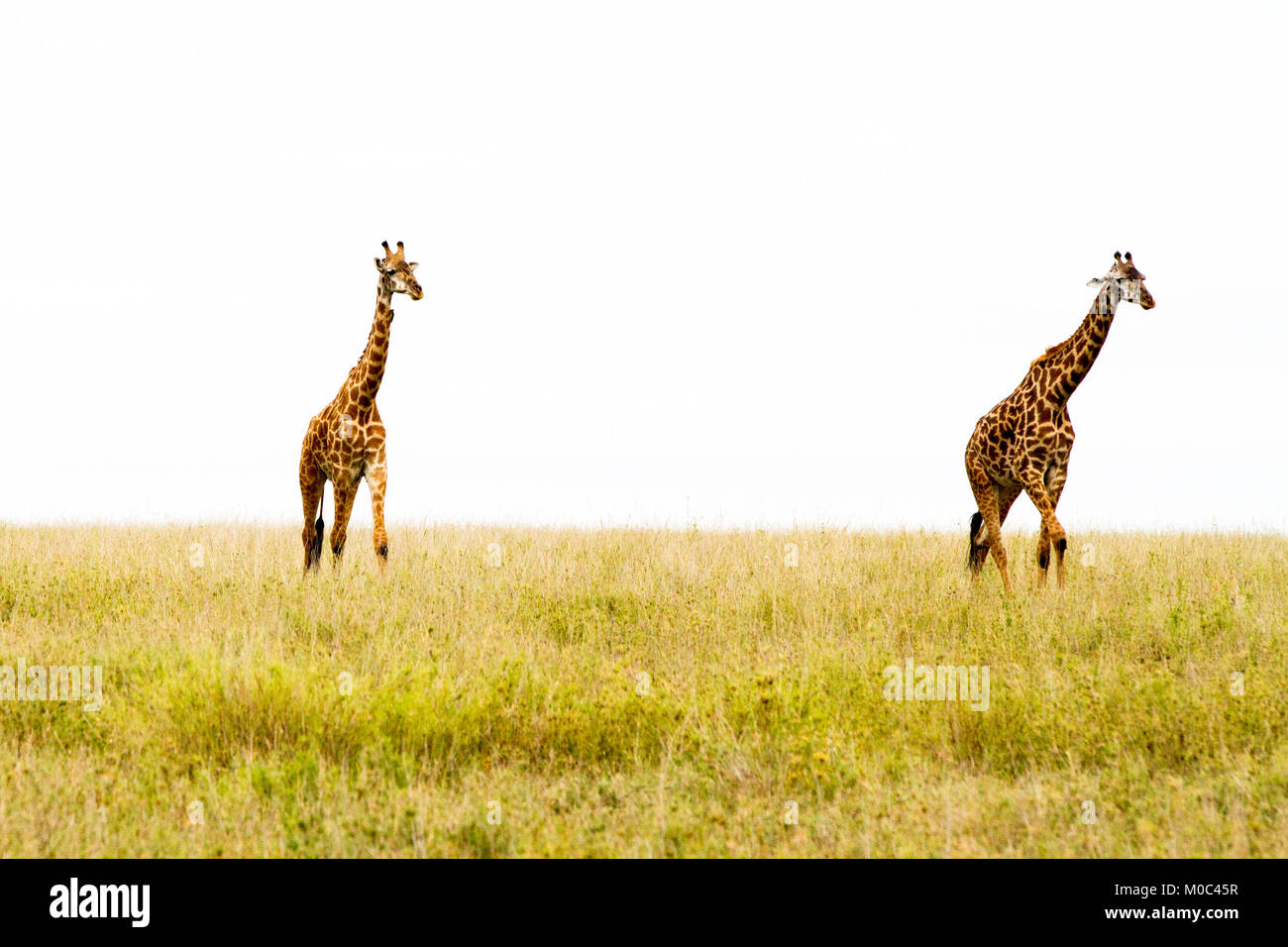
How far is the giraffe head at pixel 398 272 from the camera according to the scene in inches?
483

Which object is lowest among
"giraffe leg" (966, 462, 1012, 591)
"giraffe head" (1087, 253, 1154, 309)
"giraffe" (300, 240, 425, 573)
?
"giraffe leg" (966, 462, 1012, 591)

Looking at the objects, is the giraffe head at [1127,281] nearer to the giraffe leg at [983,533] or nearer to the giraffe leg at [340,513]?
the giraffe leg at [983,533]

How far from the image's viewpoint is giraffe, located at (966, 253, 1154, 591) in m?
12.2

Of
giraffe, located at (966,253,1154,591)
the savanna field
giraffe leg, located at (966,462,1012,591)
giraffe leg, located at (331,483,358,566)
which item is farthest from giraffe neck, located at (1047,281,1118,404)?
giraffe leg, located at (331,483,358,566)

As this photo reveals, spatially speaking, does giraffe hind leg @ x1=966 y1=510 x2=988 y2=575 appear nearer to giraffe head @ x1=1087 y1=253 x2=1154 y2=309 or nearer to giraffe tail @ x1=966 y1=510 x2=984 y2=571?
giraffe tail @ x1=966 y1=510 x2=984 y2=571

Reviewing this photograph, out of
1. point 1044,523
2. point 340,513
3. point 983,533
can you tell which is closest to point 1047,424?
point 1044,523

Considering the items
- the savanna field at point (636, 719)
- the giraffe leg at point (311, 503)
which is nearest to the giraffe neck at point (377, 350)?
the giraffe leg at point (311, 503)

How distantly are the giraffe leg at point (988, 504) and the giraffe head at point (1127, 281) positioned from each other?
102 inches

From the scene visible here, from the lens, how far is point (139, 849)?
528 centimetres

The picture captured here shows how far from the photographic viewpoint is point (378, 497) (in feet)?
40.7

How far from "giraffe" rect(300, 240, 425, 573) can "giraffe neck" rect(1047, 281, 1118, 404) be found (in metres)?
7.38

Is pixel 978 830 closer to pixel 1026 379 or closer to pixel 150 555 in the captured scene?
pixel 1026 379
